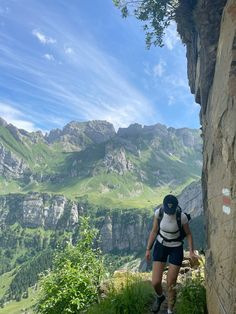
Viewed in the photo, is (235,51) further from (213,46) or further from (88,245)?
(88,245)

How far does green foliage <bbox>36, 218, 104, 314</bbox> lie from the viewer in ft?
52.0

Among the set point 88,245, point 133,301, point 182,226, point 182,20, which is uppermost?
point 182,20

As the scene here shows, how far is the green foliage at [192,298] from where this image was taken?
12.1 m

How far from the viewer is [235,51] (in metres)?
12.2

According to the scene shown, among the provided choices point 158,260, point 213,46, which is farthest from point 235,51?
point 158,260

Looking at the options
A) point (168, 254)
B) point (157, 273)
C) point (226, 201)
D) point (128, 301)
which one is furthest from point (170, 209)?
point (128, 301)

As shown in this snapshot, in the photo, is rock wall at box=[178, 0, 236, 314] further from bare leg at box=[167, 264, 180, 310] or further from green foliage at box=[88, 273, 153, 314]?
green foliage at box=[88, 273, 153, 314]

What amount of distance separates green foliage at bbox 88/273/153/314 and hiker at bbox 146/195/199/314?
0.56m

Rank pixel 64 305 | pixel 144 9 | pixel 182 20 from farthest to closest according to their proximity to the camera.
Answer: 1. pixel 144 9
2. pixel 182 20
3. pixel 64 305

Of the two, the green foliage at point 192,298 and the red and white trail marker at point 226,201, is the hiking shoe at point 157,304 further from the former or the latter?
the red and white trail marker at point 226,201

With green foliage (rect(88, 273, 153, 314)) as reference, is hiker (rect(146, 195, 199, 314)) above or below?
above

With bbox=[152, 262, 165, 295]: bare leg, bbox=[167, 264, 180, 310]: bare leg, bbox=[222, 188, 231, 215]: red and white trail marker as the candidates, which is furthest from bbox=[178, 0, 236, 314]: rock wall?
bbox=[152, 262, 165, 295]: bare leg

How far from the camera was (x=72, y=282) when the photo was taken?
1616cm

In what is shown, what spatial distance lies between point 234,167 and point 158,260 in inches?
177
